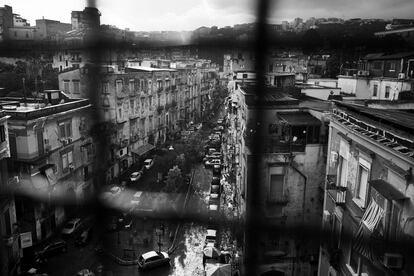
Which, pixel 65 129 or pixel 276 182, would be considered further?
pixel 65 129

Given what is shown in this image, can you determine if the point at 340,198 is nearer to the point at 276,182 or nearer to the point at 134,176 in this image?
the point at 276,182

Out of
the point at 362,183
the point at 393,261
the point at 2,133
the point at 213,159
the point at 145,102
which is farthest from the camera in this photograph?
the point at 213,159

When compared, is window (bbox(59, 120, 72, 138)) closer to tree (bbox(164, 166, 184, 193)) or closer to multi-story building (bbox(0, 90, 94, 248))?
multi-story building (bbox(0, 90, 94, 248))

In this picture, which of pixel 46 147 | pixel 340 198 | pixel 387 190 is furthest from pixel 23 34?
pixel 46 147

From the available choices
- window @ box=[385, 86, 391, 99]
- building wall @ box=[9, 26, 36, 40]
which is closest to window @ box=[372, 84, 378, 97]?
window @ box=[385, 86, 391, 99]

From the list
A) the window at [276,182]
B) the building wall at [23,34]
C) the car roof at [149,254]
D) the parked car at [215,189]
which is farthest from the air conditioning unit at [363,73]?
the building wall at [23,34]

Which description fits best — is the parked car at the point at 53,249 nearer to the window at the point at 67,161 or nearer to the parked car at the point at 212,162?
the window at the point at 67,161

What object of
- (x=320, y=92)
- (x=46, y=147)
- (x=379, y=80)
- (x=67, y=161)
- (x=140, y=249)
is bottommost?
(x=140, y=249)

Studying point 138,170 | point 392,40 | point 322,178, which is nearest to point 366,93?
point 322,178
